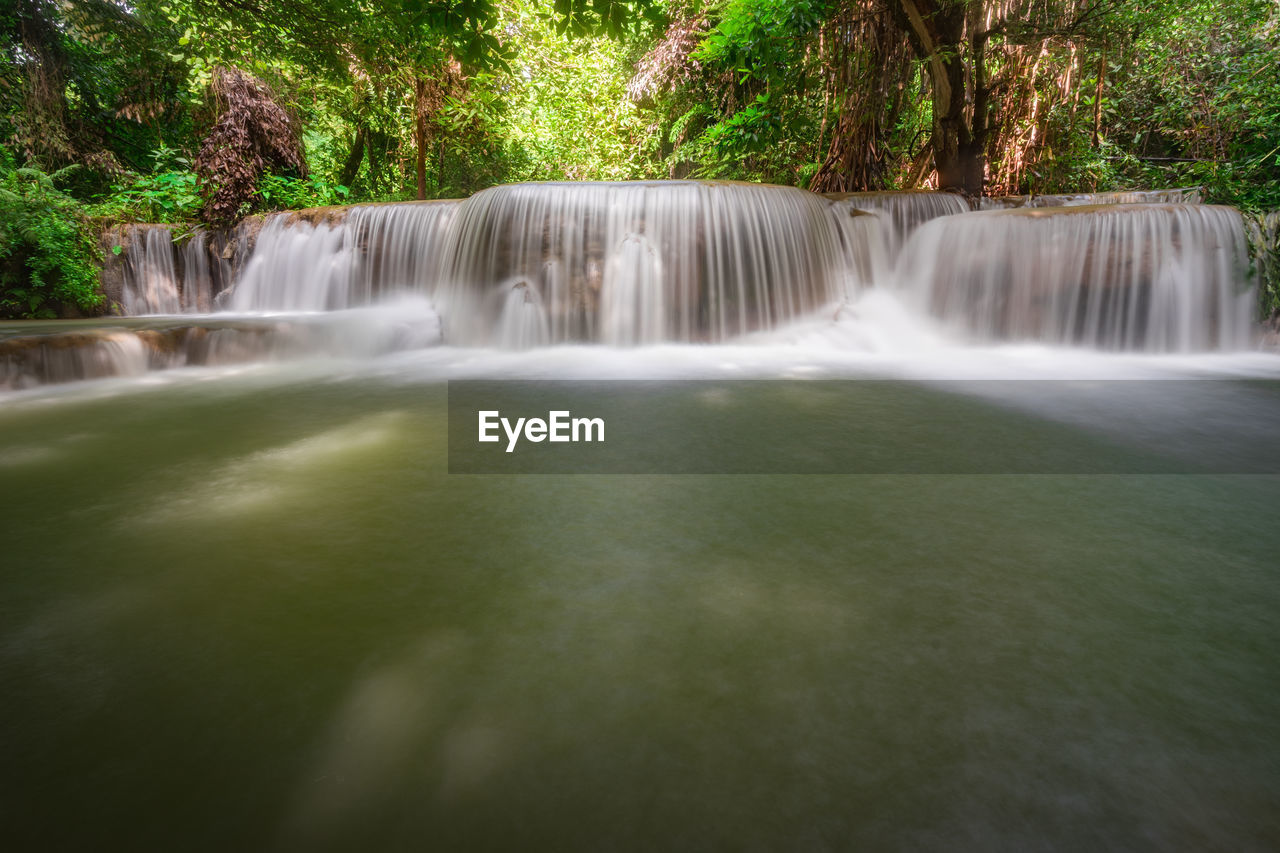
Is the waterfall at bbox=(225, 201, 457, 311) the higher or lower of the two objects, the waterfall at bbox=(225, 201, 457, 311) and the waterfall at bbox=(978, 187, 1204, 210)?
the lower

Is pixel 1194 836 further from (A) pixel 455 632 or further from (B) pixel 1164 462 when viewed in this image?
(B) pixel 1164 462

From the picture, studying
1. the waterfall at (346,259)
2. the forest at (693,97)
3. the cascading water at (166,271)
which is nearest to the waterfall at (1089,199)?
the forest at (693,97)

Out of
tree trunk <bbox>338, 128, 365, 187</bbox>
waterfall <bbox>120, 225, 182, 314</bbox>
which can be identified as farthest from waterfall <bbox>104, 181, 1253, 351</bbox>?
tree trunk <bbox>338, 128, 365, 187</bbox>

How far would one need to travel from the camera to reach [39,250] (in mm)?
6504

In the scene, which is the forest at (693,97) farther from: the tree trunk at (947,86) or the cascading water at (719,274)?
the cascading water at (719,274)

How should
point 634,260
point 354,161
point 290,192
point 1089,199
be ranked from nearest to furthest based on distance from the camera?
point 634,260 < point 1089,199 < point 290,192 < point 354,161

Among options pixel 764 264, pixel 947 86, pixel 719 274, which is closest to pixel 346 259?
pixel 719 274

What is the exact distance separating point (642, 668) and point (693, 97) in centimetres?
1155

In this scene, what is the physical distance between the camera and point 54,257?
21.5 ft

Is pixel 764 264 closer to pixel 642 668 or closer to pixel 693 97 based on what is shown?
pixel 642 668

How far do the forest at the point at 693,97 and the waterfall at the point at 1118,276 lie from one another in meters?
1.63

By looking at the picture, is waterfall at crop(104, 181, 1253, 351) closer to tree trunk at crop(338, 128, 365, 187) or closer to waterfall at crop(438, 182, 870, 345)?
waterfall at crop(438, 182, 870, 345)

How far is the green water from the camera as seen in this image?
818 millimetres

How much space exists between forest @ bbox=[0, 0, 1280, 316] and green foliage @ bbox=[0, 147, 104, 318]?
2 centimetres
